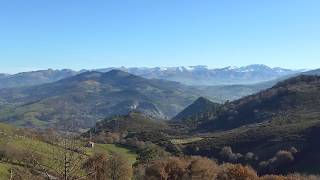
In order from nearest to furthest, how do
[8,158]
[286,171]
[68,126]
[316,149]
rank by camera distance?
[68,126], [8,158], [286,171], [316,149]

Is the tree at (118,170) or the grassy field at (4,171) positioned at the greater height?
the tree at (118,170)

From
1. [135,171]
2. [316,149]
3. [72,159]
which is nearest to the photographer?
[72,159]

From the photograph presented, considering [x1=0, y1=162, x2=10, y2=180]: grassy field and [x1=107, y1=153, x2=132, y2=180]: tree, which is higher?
[x1=107, y1=153, x2=132, y2=180]: tree

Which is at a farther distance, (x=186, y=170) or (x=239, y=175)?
(x=186, y=170)

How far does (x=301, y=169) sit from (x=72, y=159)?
16437 cm

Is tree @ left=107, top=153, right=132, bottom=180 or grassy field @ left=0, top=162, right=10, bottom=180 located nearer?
tree @ left=107, top=153, right=132, bottom=180

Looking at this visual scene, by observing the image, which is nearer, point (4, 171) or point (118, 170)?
point (118, 170)

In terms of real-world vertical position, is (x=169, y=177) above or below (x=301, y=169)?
above

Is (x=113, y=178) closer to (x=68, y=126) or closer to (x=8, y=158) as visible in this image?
(x=8, y=158)

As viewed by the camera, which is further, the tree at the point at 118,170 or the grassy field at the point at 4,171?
the grassy field at the point at 4,171

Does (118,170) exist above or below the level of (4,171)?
above

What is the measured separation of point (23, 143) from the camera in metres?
199

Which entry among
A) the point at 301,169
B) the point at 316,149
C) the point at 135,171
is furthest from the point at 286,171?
the point at 135,171

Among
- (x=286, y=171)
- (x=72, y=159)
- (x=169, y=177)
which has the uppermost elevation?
(x=72, y=159)
